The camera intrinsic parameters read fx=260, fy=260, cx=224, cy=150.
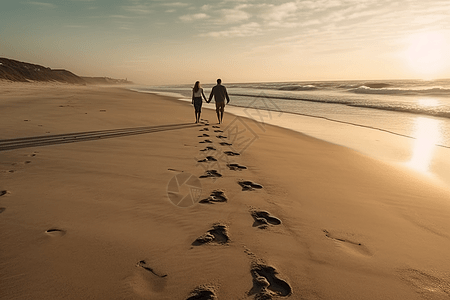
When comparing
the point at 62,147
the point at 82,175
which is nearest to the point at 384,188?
the point at 82,175

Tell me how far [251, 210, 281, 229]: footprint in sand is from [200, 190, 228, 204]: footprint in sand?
1.47 ft

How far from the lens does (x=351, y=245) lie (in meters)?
2.32

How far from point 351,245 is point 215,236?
3.99 ft

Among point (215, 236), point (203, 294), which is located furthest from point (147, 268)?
point (215, 236)

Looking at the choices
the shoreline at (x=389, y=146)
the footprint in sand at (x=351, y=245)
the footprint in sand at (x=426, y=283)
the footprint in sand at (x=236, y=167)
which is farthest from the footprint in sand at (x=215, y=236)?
the shoreline at (x=389, y=146)

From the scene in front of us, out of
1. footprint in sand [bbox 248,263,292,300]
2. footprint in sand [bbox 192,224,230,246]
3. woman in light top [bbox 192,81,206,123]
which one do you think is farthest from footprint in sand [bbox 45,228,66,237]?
woman in light top [bbox 192,81,206,123]

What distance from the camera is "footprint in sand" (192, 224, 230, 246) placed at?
7.40 feet

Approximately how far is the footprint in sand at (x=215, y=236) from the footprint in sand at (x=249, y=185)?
3.51 feet

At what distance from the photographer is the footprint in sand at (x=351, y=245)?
224 centimetres

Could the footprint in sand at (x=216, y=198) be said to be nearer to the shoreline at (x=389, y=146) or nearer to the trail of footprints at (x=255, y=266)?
the trail of footprints at (x=255, y=266)

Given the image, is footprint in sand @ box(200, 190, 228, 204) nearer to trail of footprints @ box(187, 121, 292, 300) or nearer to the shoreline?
trail of footprints @ box(187, 121, 292, 300)

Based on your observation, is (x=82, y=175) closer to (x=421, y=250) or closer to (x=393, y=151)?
(x=421, y=250)

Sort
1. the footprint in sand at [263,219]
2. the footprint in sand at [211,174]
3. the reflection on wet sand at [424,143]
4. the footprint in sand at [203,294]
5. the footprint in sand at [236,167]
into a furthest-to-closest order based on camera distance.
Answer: the reflection on wet sand at [424,143] → the footprint in sand at [236,167] → the footprint in sand at [211,174] → the footprint in sand at [263,219] → the footprint in sand at [203,294]

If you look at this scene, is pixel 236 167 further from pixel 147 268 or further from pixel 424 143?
pixel 424 143
